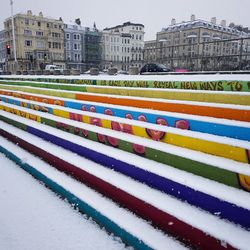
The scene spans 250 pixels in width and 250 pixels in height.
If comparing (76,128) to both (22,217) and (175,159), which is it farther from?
(175,159)

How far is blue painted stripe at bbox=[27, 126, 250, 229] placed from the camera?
6.48 feet

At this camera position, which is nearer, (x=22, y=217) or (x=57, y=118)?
(x=22, y=217)

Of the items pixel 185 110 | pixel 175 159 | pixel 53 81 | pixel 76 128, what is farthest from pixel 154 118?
pixel 53 81

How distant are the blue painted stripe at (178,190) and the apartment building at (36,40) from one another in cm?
6000

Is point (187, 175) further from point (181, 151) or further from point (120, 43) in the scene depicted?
point (120, 43)

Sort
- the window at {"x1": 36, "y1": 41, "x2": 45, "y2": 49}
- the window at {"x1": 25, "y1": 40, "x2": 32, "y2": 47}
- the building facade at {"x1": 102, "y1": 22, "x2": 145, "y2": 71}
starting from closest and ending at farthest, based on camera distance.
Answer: the window at {"x1": 25, "y1": 40, "x2": 32, "y2": 47}, the window at {"x1": 36, "y1": 41, "x2": 45, "y2": 49}, the building facade at {"x1": 102, "y1": 22, "x2": 145, "y2": 71}

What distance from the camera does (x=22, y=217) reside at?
10.1 ft

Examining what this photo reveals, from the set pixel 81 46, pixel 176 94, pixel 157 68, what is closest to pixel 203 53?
pixel 157 68

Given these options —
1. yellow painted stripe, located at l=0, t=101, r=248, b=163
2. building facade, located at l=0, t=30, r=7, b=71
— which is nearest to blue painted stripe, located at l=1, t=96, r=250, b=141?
yellow painted stripe, located at l=0, t=101, r=248, b=163

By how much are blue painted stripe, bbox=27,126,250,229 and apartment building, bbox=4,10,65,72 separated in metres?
60.0

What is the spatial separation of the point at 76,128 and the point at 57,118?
33.3 inches

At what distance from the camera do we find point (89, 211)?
292cm

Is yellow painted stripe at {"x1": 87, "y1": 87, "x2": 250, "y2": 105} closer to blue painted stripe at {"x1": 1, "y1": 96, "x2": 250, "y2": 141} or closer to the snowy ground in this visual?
blue painted stripe at {"x1": 1, "y1": 96, "x2": 250, "y2": 141}

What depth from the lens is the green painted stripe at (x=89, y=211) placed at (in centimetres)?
235
